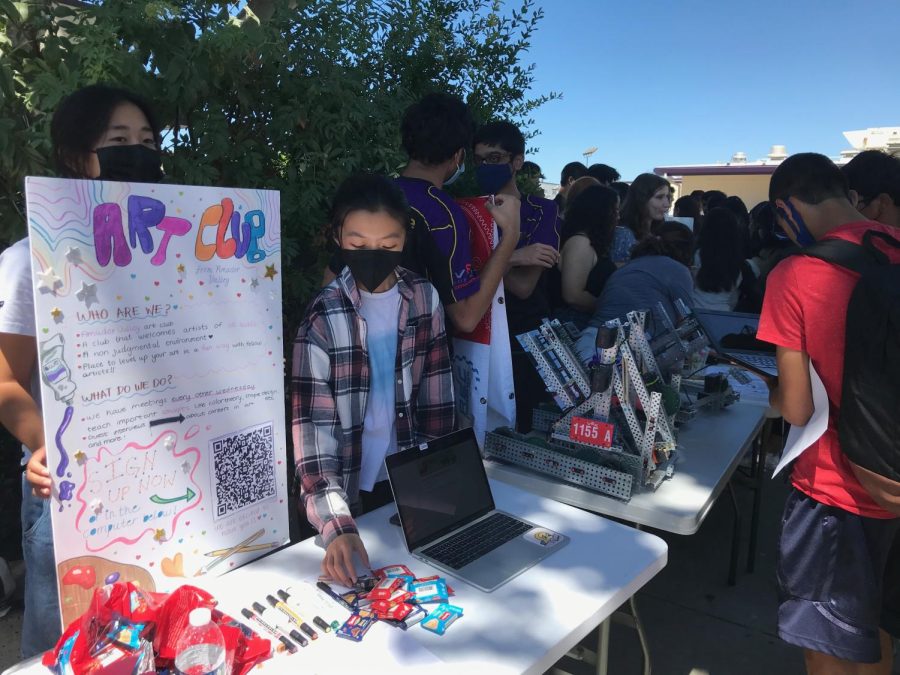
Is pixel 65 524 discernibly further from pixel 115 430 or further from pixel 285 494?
pixel 285 494

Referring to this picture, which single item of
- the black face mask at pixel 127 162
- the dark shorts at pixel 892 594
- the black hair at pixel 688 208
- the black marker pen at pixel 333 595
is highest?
the black hair at pixel 688 208

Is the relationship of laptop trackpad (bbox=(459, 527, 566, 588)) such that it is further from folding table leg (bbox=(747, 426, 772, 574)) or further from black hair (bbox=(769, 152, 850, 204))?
folding table leg (bbox=(747, 426, 772, 574))

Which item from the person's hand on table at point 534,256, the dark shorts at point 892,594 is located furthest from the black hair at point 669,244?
the dark shorts at point 892,594

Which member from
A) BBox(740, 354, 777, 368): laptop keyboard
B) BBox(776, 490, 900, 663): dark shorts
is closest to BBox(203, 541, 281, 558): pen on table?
BBox(776, 490, 900, 663): dark shorts

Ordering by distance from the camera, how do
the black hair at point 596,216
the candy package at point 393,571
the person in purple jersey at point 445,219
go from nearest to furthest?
the candy package at point 393,571 < the person in purple jersey at point 445,219 < the black hair at point 596,216

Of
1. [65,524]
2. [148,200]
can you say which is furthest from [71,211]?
[65,524]

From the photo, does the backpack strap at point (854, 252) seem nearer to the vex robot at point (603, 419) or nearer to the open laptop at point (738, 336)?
the vex robot at point (603, 419)

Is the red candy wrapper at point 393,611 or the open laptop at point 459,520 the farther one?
the open laptop at point 459,520

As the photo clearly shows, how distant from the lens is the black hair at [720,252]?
4.25 meters

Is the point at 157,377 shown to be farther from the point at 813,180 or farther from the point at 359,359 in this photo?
the point at 813,180

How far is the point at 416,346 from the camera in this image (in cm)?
173

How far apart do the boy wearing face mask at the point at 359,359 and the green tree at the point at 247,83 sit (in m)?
→ 0.93

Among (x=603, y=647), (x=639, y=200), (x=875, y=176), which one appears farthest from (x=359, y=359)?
(x=639, y=200)

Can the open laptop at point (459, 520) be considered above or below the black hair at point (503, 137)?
below
